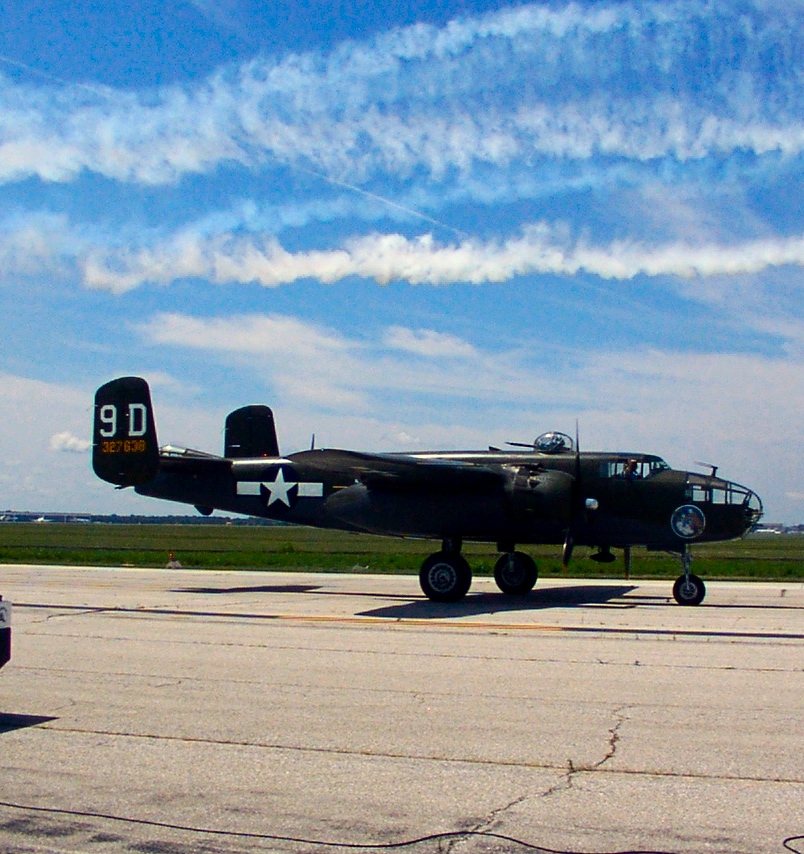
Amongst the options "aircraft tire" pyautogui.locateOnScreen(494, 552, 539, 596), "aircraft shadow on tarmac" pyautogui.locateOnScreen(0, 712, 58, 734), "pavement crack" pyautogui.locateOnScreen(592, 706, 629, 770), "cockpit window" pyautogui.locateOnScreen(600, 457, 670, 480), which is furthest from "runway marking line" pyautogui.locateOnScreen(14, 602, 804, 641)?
"aircraft shadow on tarmac" pyautogui.locateOnScreen(0, 712, 58, 734)

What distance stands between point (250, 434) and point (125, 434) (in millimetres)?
4122

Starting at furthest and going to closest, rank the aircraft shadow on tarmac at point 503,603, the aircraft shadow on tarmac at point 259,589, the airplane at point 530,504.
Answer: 1. the aircraft shadow on tarmac at point 259,589
2. the airplane at point 530,504
3. the aircraft shadow on tarmac at point 503,603

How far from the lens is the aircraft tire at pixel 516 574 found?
23.6 metres

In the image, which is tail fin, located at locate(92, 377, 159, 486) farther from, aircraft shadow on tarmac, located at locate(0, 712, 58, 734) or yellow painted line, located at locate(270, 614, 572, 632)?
aircraft shadow on tarmac, located at locate(0, 712, 58, 734)

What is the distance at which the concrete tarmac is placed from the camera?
20.5 feet

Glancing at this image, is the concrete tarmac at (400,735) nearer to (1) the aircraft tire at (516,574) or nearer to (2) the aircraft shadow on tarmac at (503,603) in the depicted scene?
(2) the aircraft shadow on tarmac at (503,603)

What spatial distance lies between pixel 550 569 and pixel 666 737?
26.7 m

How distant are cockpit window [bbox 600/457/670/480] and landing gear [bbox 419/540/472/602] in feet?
13.1

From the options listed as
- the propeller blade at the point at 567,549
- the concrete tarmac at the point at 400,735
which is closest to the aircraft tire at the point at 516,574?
the propeller blade at the point at 567,549

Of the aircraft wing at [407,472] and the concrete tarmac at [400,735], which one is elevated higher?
the aircraft wing at [407,472]

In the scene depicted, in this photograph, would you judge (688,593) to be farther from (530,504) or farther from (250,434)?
(250,434)

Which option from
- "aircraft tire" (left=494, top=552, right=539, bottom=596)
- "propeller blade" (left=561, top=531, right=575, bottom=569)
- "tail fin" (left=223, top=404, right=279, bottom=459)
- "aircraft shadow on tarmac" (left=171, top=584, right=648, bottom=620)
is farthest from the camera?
"tail fin" (left=223, top=404, right=279, bottom=459)

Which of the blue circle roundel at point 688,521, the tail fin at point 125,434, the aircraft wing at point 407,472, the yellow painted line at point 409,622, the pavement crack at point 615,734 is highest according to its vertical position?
the tail fin at point 125,434

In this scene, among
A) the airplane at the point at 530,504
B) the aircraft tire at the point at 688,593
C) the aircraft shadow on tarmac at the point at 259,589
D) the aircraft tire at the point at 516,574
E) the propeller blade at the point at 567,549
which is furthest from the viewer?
the aircraft shadow on tarmac at the point at 259,589
